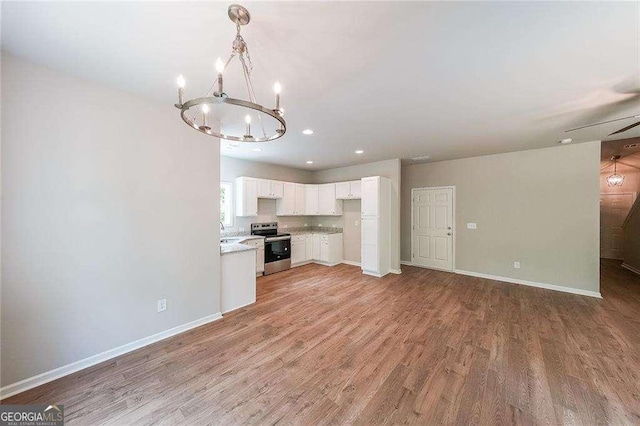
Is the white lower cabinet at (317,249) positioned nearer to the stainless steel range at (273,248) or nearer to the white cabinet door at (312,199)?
the stainless steel range at (273,248)

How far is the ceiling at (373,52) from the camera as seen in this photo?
4.65 ft

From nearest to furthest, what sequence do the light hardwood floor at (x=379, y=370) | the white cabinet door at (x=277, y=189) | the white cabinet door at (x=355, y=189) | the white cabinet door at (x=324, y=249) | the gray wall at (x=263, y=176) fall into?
the light hardwood floor at (x=379, y=370)
the gray wall at (x=263, y=176)
the white cabinet door at (x=277, y=189)
the white cabinet door at (x=355, y=189)
the white cabinet door at (x=324, y=249)

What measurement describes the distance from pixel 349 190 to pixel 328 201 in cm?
71

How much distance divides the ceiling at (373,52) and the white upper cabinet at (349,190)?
117 inches

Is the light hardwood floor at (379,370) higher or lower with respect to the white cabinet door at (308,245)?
lower

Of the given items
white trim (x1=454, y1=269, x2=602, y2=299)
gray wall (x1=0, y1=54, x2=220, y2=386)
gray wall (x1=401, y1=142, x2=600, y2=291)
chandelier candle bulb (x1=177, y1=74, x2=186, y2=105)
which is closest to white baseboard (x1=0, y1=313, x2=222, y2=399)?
gray wall (x1=0, y1=54, x2=220, y2=386)

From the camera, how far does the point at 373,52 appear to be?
69.4 inches

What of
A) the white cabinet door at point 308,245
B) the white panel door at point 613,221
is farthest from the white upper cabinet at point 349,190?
the white panel door at point 613,221

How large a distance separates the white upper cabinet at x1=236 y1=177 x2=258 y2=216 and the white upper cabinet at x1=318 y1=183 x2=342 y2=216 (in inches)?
75.2

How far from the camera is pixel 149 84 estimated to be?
2256mm

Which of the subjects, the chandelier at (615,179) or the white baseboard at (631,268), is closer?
the white baseboard at (631,268)

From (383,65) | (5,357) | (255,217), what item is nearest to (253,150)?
(255,217)

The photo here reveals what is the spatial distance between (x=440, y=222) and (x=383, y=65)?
4.71 m

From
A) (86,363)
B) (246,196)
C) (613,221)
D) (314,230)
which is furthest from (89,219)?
(613,221)
